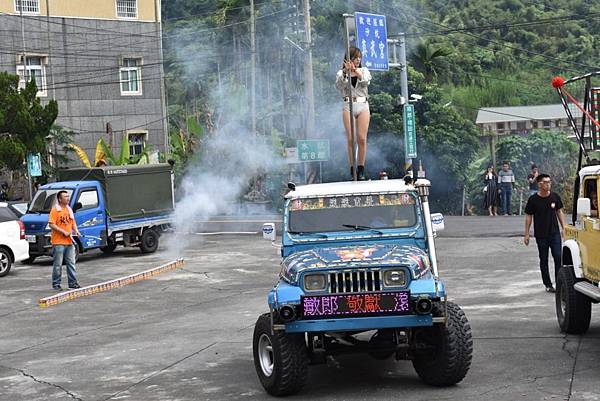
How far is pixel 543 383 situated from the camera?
9.65m

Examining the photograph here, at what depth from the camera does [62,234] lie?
19172 mm

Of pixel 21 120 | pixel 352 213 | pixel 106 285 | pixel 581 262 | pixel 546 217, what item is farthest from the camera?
pixel 21 120

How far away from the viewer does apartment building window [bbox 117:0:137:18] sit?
152 ft

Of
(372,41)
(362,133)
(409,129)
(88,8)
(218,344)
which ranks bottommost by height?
(218,344)

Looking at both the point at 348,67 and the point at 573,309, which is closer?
the point at 573,309

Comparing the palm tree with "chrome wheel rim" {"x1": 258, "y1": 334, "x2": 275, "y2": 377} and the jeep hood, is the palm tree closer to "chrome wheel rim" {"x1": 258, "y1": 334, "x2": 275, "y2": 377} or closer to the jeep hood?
the jeep hood

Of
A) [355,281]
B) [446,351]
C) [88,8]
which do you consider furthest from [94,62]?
[446,351]

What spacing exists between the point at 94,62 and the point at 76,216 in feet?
70.3

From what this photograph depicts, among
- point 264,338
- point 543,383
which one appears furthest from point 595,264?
point 264,338

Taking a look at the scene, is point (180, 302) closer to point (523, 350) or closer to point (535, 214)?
point (535, 214)

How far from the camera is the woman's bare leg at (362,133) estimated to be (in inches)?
516

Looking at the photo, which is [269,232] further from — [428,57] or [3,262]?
[428,57]

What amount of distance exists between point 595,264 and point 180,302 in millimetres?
8694

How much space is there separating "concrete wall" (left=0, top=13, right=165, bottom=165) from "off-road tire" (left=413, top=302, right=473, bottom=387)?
36.8m
